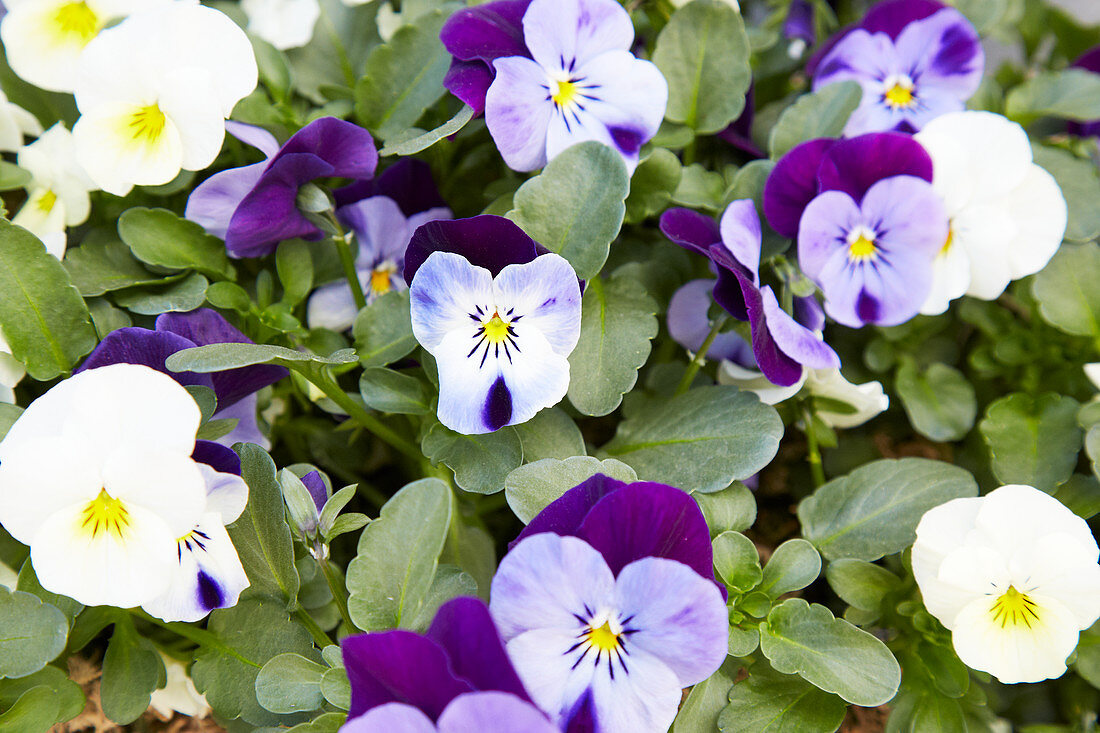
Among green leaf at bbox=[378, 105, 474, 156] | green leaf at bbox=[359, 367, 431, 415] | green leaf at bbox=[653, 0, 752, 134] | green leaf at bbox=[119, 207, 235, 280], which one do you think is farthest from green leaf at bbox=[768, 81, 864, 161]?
green leaf at bbox=[119, 207, 235, 280]

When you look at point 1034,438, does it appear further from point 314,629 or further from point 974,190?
point 314,629

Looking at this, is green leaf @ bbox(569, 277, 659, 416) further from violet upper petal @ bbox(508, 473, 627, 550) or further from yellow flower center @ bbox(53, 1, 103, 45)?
yellow flower center @ bbox(53, 1, 103, 45)

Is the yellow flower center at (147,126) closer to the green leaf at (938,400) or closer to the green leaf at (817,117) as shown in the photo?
the green leaf at (817,117)

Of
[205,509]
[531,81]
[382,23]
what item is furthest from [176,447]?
[382,23]

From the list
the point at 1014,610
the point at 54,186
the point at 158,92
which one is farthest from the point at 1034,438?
the point at 54,186

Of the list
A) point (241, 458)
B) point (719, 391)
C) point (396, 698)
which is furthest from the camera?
point (719, 391)

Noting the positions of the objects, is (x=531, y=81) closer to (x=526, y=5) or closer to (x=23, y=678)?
(x=526, y=5)
